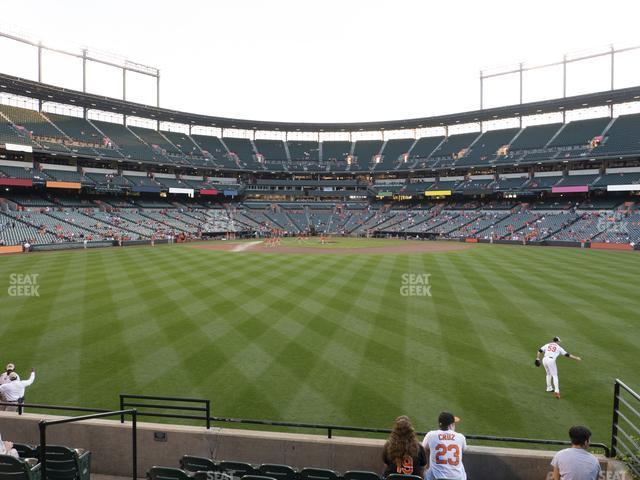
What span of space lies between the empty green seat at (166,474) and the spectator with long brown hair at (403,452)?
123 inches

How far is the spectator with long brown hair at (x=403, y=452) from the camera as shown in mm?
5945

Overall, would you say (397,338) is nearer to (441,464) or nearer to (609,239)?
(441,464)

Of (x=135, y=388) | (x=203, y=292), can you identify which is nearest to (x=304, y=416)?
(x=135, y=388)

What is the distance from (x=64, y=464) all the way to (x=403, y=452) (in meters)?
5.46

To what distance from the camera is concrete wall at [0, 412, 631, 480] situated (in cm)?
686

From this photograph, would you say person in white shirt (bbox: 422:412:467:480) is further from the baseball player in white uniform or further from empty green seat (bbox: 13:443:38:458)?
empty green seat (bbox: 13:443:38:458)

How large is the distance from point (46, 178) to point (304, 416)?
7151 centimetres

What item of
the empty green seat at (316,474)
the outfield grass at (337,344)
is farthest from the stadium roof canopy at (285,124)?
the empty green seat at (316,474)

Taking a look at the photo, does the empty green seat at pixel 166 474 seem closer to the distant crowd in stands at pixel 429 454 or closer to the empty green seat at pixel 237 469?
the empty green seat at pixel 237 469

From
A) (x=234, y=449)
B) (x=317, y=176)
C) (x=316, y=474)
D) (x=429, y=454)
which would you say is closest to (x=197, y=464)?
(x=234, y=449)

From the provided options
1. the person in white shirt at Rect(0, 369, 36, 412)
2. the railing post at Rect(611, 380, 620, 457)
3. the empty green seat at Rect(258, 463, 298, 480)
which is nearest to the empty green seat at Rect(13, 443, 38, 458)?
the person in white shirt at Rect(0, 369, 36, 412)

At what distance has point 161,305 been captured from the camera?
2012cm

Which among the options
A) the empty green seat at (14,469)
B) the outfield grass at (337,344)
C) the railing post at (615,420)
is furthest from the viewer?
the outfield grass at (337,344)

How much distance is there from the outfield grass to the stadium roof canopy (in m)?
55.1
